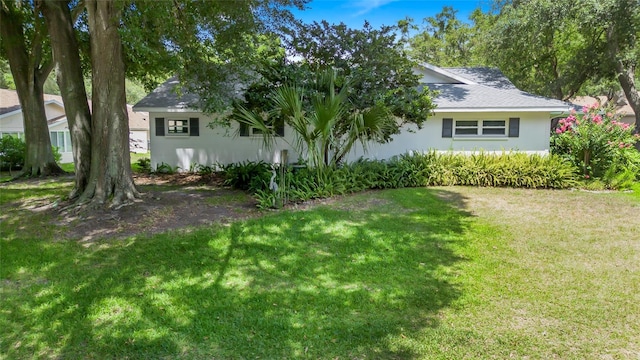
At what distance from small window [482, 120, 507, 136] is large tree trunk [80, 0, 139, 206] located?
1108 centimetres

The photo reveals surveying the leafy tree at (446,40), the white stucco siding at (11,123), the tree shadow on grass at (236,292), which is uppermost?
the leafy tree at (446,40)

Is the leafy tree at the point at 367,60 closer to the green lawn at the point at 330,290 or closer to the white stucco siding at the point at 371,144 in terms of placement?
the white stucco siding at the point at 371,144

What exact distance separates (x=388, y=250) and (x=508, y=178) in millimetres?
7067

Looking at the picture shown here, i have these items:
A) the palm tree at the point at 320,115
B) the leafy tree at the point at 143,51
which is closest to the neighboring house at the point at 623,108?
the palm tree at the point at 320,115

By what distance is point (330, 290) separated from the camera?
447 centimetres

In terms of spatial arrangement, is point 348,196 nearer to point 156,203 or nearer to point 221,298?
point 156,203

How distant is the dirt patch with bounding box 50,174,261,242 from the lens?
6.53m

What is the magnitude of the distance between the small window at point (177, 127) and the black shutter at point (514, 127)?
37.6 ft

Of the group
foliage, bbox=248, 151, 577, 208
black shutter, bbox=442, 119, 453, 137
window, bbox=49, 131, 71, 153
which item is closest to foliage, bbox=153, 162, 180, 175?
foliage, bbox=248, 151, 577, 208

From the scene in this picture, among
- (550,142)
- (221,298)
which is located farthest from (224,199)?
(550,142)

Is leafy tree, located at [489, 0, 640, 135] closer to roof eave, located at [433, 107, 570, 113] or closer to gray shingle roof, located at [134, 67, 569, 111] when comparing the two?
gray shingle roof, located at [134, 67, 569, 111]

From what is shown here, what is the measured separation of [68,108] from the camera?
810 cm

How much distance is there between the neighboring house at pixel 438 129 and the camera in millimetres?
12750

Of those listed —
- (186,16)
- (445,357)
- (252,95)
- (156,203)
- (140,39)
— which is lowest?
(445,357)
